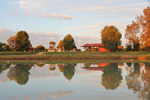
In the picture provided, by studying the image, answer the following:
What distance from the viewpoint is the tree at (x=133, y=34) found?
5816 cm

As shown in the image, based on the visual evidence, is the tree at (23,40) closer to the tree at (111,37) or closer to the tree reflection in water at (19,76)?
the tree at (111,37)

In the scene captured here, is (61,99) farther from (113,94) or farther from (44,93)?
(113,94)

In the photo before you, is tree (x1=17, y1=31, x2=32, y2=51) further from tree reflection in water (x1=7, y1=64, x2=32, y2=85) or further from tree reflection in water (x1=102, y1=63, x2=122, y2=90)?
tree reflection in water (x1=102, y1=63, x2=122, y2=90)

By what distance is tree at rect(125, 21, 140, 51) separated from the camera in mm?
58162

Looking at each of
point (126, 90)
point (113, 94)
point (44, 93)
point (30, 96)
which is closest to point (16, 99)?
point (30, 96)

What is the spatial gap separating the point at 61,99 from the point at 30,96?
5.62ft

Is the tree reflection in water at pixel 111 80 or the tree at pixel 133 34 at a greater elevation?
the tree at pixel 133 34

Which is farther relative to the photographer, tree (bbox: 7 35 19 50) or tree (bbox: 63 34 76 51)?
tree (bbox: 63 34 76 51)

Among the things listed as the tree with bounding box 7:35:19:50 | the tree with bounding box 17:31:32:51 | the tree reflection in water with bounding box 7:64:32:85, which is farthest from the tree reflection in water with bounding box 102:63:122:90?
the tree with bounding box 17:31:32:51

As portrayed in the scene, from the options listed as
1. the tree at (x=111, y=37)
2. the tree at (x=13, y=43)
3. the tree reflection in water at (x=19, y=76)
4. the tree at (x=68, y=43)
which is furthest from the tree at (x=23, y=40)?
the tree reflection in water at (x=19, y=76)

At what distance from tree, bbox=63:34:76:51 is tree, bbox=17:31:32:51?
48.7ft

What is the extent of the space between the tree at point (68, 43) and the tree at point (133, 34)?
2506cm

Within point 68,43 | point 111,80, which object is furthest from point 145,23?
point 111,80

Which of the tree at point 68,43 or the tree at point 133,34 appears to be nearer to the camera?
the tree at point 133,34
